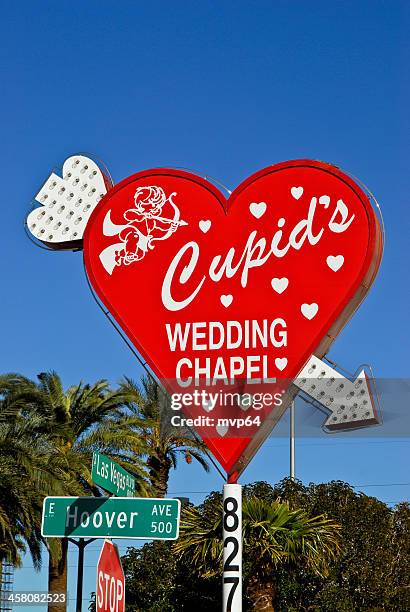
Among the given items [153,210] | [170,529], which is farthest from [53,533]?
[153,210]

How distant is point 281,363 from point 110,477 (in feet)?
8.87

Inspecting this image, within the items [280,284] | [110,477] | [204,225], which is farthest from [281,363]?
[110,477]

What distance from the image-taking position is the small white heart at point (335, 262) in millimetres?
11984

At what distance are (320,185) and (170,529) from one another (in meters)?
4.35

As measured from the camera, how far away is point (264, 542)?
2184cm

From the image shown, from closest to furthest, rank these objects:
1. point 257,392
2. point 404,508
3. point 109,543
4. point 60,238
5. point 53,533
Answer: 1. point 109,543
2. point 53,533
3. point 257,392
4. point 60,238
5. point 404,508

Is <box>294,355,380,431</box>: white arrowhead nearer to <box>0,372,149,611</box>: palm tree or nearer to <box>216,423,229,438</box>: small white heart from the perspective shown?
<box>216,423,229,438</box>: small white heart

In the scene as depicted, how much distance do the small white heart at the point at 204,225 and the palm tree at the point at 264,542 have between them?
10724mm

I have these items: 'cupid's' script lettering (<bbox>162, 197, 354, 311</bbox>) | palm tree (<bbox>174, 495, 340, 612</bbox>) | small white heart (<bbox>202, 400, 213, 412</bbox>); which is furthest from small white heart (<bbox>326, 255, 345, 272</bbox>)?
palm tree (<bbox>174, 495, 340, 612</bbox>)

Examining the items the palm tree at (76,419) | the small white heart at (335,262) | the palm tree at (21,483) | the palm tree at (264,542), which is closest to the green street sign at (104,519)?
the small white heart at (335,262)

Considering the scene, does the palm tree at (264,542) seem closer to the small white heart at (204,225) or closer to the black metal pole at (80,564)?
the small white heart at (204,225)

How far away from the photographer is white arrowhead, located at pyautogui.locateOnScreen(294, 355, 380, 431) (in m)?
12.8

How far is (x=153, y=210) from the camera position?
1305 centimetres

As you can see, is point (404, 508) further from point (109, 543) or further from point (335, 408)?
point (109, 543)
